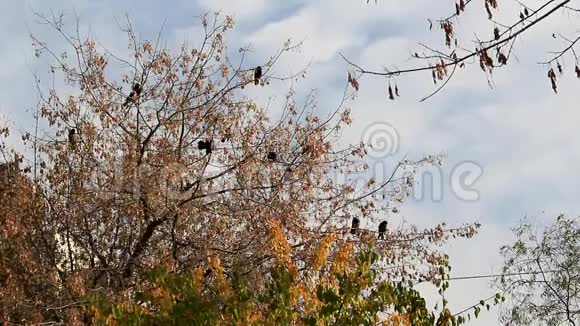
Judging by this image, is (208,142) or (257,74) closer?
(208,142)

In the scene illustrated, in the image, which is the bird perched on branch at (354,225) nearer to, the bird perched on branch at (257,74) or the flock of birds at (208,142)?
the flock of birds at (208,142)

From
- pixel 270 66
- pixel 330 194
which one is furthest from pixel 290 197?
pixel 270 66

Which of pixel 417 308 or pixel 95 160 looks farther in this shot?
pixel 95 160

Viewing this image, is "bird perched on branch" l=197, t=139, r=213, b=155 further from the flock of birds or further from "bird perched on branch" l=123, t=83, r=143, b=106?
"bird perched on branch" l=123, t=83, r=143, b=106

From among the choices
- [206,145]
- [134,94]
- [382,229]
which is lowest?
[382,229]

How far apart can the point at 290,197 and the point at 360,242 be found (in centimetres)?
134

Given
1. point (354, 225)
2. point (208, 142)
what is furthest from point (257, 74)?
point (354, 225)

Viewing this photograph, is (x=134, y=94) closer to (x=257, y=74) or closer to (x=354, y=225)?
(x=257, y=74)

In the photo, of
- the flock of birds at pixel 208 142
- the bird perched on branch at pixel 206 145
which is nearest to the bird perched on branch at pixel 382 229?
the flock of birds at pixel 208 142

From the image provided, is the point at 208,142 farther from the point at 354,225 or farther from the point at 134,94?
the point at 354,225

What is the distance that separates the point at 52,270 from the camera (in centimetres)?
1477

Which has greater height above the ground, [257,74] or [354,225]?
[257,74]

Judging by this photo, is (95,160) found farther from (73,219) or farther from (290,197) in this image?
(290,197)

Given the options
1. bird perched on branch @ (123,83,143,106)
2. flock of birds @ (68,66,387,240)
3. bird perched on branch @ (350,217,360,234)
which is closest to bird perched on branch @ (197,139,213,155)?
flock of birds @ (68,66,387,240)
